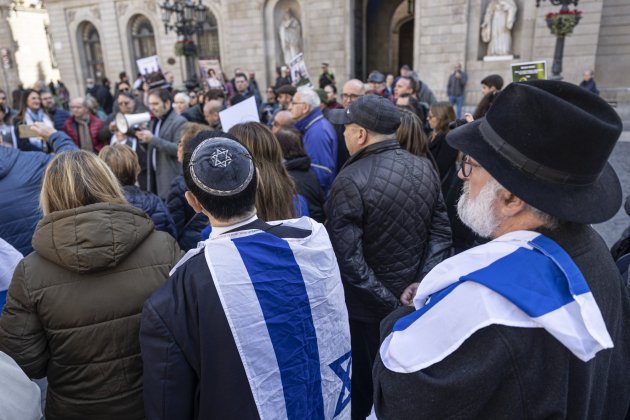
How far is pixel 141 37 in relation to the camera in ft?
69.2

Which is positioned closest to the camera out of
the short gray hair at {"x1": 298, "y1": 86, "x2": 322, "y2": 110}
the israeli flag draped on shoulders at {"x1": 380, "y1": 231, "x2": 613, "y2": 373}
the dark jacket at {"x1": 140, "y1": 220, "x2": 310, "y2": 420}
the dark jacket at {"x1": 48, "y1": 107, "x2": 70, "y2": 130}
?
the israeli flag draped on shoulders at {"x1": 380, "y1": 231, "x2": 613, "y2": 373}

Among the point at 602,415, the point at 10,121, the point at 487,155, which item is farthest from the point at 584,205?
the point at 10,121

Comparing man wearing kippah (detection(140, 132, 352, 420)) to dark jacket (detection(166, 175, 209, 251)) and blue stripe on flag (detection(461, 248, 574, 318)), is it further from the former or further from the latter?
dark jacket (detection(166, 175, 209, 251))

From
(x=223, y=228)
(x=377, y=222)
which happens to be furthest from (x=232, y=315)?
(x=377, y=222)

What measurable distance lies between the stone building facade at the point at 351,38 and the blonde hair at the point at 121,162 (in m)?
13.7

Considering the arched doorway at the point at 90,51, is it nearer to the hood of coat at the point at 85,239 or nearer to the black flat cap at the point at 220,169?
the hood of coat at the point at 85,239

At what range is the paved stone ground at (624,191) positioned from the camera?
15.0ft

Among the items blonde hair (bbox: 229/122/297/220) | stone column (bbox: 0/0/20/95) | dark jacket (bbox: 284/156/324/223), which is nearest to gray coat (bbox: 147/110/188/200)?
A: dark jacket (bbox: 284/156/324/223)

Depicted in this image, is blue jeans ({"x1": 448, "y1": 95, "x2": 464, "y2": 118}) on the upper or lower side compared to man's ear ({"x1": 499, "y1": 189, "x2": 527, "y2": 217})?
lower

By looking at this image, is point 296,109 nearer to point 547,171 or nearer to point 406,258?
point 406,258

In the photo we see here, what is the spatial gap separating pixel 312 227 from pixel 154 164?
141 inches

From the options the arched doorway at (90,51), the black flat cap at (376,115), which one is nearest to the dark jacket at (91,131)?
the black flat cap at (376,115)

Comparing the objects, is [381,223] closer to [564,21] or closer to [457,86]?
[564,21]

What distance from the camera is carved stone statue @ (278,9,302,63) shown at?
17.2 m
